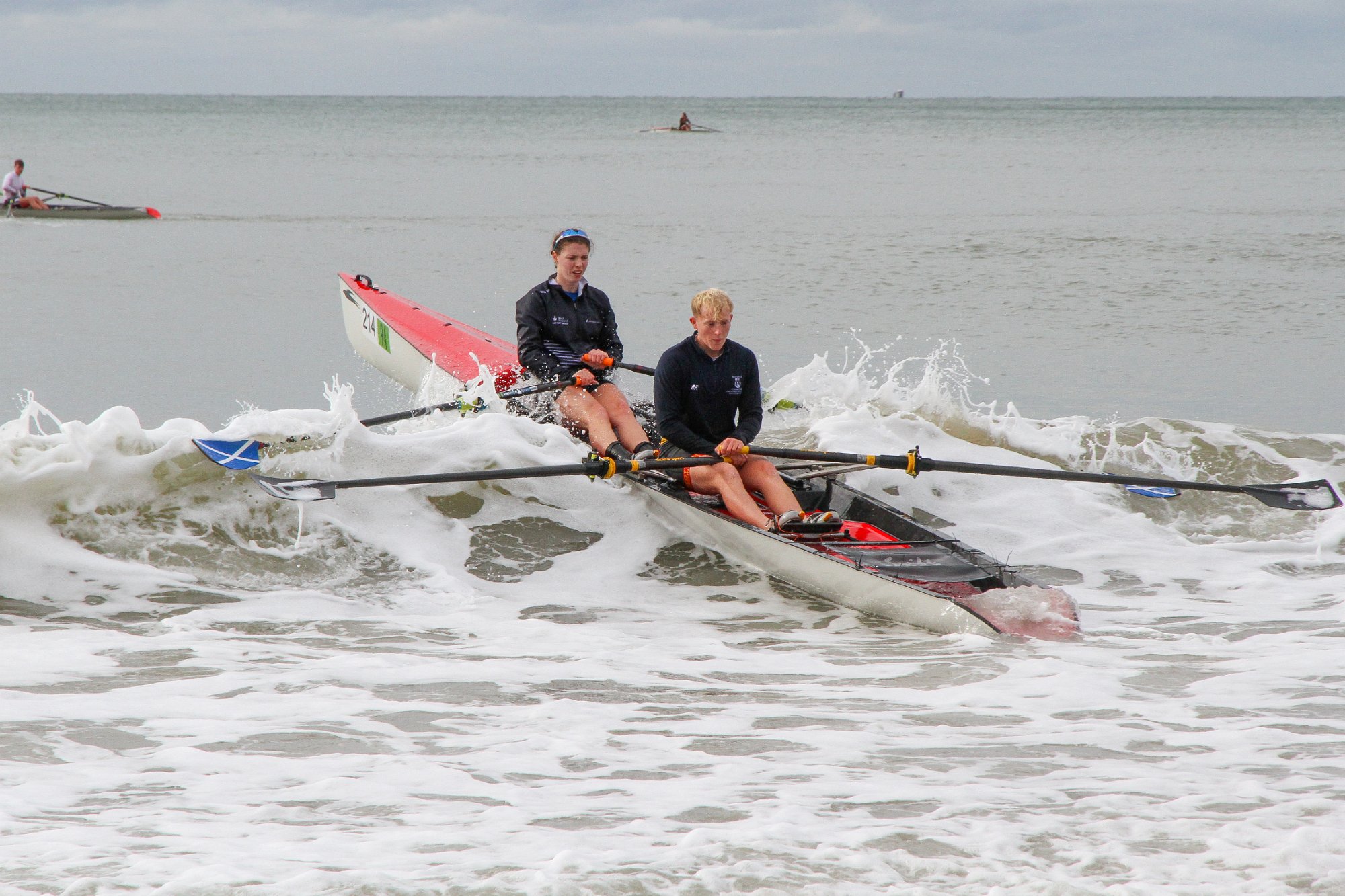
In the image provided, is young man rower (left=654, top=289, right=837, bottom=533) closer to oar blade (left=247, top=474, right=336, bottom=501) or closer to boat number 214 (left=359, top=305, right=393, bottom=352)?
oar blade (left=247, top=474, right=336, bottom=501)

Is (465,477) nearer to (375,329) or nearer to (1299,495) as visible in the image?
(1299,495)

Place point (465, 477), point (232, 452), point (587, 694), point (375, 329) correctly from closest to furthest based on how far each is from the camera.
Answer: point (587, 694)
point (465, 477)
point (232, 452)
point (375, 329)

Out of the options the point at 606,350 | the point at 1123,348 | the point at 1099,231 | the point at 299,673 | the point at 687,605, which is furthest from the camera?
the point at 1099,231

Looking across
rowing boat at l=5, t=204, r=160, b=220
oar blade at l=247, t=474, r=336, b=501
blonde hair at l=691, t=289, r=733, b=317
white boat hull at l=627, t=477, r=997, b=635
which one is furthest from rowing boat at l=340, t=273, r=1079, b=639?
rowing boat at l=5, t=204, r=160, b=220

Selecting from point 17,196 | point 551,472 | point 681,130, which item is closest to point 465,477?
point 551,472

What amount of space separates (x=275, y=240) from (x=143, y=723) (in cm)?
1846

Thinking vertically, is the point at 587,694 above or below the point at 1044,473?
below

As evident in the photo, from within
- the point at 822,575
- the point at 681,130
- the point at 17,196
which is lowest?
the point at 822,575

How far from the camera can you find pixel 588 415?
7453 mm

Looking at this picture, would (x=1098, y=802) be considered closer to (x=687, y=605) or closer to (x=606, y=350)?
(x=687, y=605)

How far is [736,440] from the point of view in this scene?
21.2 ft

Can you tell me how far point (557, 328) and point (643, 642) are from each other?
2888 mm

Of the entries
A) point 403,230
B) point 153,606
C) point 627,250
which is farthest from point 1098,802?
point 403,230

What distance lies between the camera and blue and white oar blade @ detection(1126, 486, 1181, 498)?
308 inches
